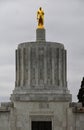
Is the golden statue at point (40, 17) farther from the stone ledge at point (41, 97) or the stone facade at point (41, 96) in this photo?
the stone ledge at point (41, 97)

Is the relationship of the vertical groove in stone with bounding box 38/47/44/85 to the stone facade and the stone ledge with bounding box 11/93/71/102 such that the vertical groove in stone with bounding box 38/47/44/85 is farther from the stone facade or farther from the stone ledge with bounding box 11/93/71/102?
the stone ledge with bounding box 11/93/71/102

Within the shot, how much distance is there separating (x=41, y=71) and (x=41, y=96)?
1.65m

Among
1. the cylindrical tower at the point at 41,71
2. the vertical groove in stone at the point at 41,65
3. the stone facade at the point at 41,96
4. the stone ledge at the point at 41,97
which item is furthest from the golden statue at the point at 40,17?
the stone ledge at the point at 41,97

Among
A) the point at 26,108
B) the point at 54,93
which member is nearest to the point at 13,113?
the point at 26,108

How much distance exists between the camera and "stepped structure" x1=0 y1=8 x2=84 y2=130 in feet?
97.1

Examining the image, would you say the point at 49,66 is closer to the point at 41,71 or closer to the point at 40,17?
the point at 41,71

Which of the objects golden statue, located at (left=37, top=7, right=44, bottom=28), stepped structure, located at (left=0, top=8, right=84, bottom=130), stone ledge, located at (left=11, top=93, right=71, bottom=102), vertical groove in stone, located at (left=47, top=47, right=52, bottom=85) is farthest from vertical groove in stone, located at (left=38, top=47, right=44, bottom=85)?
golden statue, located at (left=37, top=7, right=44, bottom=28)

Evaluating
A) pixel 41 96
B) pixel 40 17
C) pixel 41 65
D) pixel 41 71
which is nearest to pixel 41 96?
pixel 41 96

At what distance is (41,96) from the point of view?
97.0 ft

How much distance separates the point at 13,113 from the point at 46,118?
2.13m

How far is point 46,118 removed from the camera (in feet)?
97.8

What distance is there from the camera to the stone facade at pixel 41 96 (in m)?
29.6

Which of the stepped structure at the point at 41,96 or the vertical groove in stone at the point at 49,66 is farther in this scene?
the vertical groove in stone at the point at 49,66

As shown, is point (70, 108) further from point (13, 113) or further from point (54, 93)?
point (13, 113)
